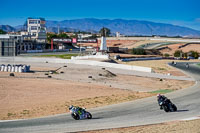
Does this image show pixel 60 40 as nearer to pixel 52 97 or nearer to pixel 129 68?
pixel 129 68

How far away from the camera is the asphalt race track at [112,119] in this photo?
62.9 ft

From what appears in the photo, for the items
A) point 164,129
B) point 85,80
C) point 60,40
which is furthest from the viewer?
point 60,40

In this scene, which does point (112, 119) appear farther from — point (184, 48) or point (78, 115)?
point (184, 48)

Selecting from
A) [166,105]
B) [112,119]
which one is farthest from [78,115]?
[166,105]

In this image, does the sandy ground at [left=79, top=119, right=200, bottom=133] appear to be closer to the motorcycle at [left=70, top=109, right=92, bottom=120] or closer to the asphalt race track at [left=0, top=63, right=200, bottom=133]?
the asphalt race track at [left=0, top=63, right=200, bottom=133]

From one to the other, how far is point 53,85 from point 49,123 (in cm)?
1701

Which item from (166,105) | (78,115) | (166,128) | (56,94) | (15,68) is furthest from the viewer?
(15,68)

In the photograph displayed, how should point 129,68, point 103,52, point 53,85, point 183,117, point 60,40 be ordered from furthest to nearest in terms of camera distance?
1. point 60,40
2. point 103,52
3. point 129,68
4. point 53,85
5. point 183,117

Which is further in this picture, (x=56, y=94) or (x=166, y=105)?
(x=56, y=94)

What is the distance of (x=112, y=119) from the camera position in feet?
71.6

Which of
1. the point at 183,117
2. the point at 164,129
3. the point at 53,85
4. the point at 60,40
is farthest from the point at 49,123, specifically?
the point at 60,40

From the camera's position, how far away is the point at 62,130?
18.5m

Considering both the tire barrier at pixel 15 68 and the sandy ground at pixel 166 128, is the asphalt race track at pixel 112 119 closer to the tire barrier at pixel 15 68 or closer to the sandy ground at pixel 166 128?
the sandy ground at pixel 166 128

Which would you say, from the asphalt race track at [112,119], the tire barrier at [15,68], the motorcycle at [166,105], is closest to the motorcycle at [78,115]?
the asphalt race track at [112,119]
